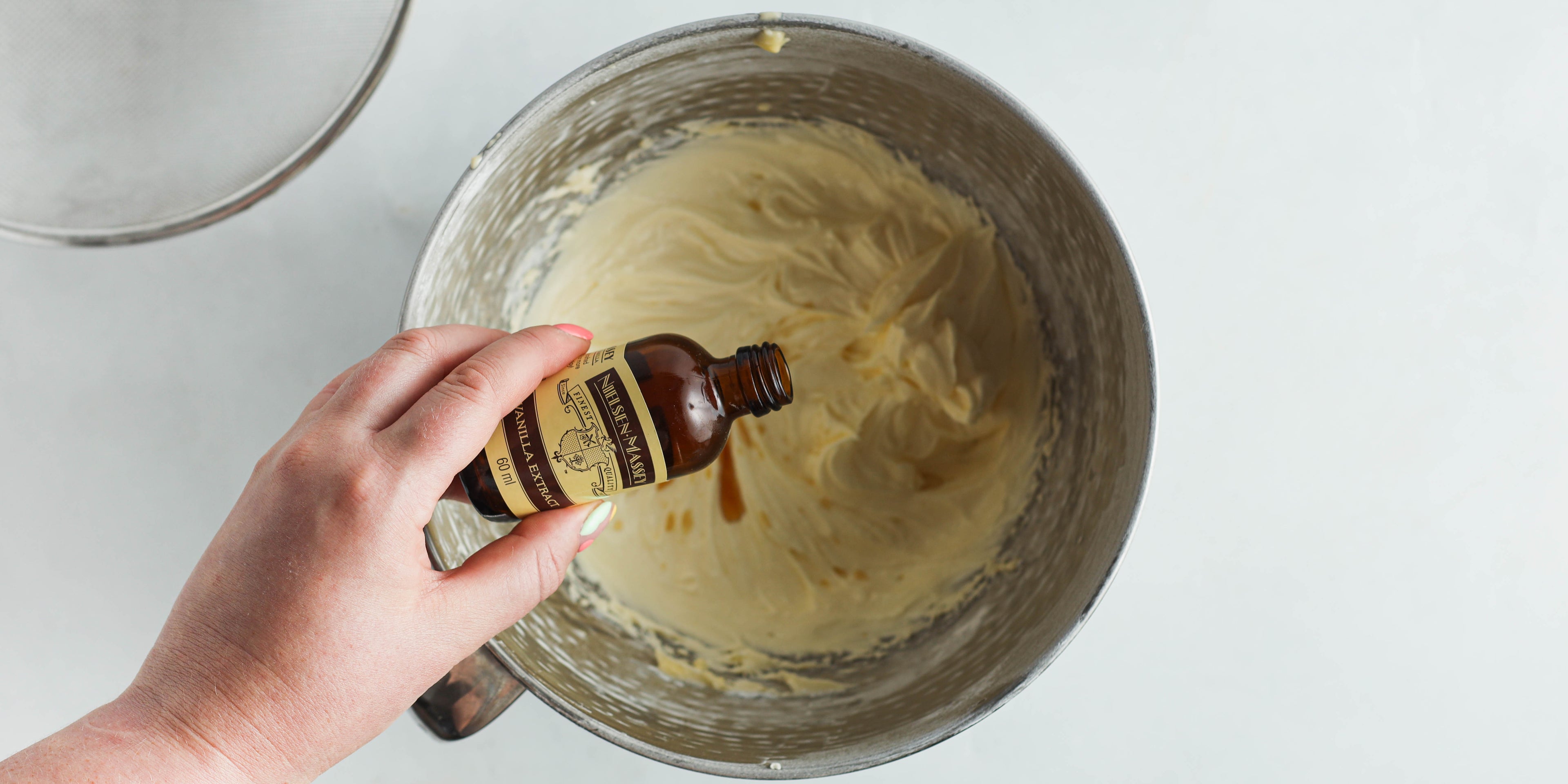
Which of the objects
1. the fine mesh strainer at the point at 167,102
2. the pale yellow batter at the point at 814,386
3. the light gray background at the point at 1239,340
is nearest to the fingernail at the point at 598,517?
the pale yellow batter at the point at 814,386

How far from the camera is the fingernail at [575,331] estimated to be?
94 centimetres

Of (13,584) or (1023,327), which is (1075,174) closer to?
(1023,327)

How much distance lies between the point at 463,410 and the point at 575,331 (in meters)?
0.20

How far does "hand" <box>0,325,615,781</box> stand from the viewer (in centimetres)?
76

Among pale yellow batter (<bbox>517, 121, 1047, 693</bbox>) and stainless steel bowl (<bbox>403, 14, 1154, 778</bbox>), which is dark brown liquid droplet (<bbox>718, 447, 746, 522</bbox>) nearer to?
pale yellow batter (<bbox>517, 121, 1047, 693</bbox>)

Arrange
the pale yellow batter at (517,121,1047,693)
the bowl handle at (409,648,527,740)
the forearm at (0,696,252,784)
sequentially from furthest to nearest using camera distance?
the pale yellow batter at (517,121,1047,693) < the bowl handle at (409,648,527,740) < the forearm at (0,696,252,784)

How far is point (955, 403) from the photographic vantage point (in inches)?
49.7

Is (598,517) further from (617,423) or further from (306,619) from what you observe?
(306,619)

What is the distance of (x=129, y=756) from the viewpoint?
75cm

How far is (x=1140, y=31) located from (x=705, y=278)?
29.1 inches

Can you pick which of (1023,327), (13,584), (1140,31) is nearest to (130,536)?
(13,584)

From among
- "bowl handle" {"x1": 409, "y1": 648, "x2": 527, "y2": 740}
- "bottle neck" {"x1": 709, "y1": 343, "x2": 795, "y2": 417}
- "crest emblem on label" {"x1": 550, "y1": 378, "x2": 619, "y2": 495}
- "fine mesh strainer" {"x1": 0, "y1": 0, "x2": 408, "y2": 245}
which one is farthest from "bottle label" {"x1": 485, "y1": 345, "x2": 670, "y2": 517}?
"fine mesh strainer" {"x1": 0, "y1": 0, "x2": 408, "y2": 245}

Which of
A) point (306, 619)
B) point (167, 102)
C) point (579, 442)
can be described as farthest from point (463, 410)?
point (167, 102)

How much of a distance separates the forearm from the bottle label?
1.09 feet
